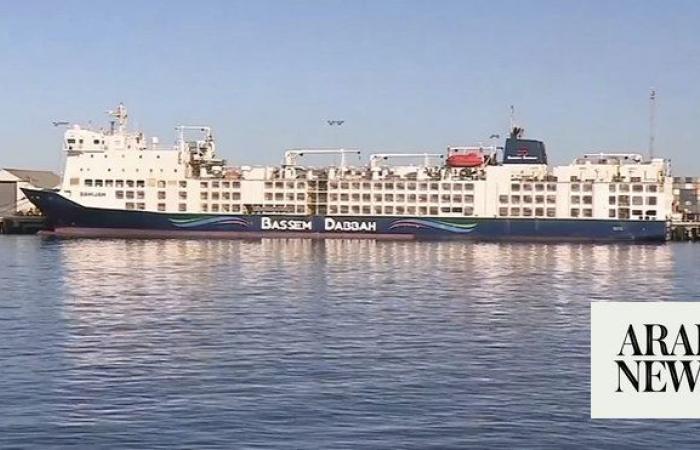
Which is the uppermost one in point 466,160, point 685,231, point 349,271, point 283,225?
point 466,160

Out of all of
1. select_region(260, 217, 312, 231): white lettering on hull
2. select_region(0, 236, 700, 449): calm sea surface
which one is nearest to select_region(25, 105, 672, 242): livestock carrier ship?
select_region(260, 217, 312, 231): white lettering on hull

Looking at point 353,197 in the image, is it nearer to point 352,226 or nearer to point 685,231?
point 352,226

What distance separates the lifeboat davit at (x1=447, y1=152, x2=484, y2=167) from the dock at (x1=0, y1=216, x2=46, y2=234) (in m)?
39.6

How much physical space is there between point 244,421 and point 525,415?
4969 mm

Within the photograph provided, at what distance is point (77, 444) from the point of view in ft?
56.0

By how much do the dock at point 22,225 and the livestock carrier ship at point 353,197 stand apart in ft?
48.6

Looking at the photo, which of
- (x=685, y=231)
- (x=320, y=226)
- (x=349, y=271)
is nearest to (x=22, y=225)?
(x=320, y=226)

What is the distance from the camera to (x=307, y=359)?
24.6m

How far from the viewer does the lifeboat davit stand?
307ft

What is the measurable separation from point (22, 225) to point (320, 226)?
3222cm

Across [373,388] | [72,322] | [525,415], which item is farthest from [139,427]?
[72,322]

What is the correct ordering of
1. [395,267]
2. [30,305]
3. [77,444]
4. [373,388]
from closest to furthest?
[77,444]
[373,388]
[30,305]
[395,267]

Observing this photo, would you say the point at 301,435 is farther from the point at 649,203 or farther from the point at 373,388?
the point at 649,203

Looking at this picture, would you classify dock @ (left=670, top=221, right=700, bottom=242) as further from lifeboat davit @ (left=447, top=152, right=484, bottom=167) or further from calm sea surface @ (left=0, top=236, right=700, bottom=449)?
calm sea surface @ (left=0, top=236, right=700, bottom=449)
